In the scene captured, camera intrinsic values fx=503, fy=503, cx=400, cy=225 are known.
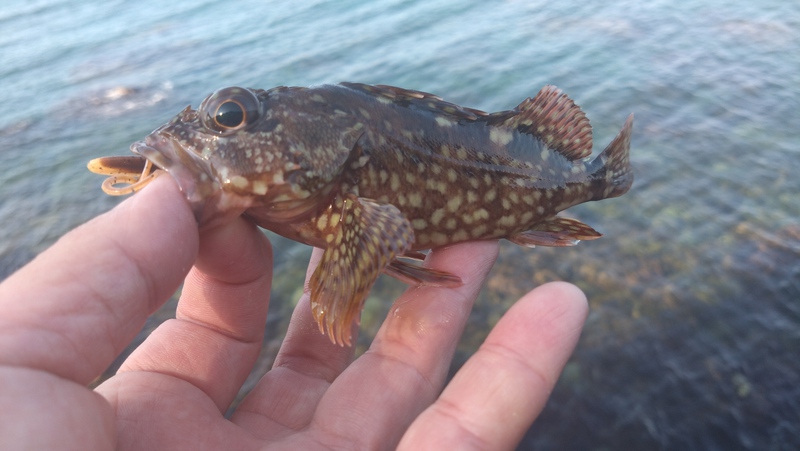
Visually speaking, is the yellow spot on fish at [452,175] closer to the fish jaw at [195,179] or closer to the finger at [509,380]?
the finger at [509,380]

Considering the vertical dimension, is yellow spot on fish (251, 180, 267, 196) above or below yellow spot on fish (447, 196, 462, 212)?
above

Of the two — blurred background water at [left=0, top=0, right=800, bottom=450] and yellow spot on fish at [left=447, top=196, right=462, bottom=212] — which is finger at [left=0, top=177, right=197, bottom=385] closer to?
yellow spot on fish at [left=447, top=196, right=462, bottom=212]

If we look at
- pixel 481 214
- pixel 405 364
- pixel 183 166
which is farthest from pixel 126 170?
pixel 481 214

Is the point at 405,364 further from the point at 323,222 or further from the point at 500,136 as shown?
the point at 500,136

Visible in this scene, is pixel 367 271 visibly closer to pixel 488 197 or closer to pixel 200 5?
pixel 488 197

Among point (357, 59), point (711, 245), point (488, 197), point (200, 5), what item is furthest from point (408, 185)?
point (200, 5)

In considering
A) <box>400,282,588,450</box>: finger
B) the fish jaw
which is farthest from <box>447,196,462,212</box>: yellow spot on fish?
the fish jaw
